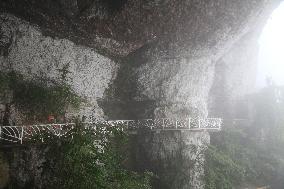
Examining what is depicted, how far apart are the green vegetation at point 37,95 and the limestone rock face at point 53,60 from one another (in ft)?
1.04

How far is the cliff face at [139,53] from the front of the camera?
451 inches

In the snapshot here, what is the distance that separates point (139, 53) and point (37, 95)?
19.5 ft

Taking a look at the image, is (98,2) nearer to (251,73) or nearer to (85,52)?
(85,52)

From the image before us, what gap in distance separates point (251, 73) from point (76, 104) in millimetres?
20179

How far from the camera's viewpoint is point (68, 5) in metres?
11.0

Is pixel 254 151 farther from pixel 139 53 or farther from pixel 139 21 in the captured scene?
pixel 139 21

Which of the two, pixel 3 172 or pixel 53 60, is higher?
pixel 53 60

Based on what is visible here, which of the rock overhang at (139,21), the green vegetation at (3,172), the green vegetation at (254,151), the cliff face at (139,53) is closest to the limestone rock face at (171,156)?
the cliff face at (139,53)

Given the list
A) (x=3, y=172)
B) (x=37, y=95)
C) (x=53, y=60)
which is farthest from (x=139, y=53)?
(x=3, y=172)

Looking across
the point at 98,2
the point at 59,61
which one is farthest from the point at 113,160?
the point at 98,2

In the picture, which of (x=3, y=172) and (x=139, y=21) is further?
(x=139, y=21)

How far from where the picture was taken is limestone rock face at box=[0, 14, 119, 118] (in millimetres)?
11023

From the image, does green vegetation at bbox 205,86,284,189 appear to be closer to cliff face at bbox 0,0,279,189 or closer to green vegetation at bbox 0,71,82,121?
cliff face at bbox 0,0,279,189

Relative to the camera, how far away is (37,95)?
37.4 feet
